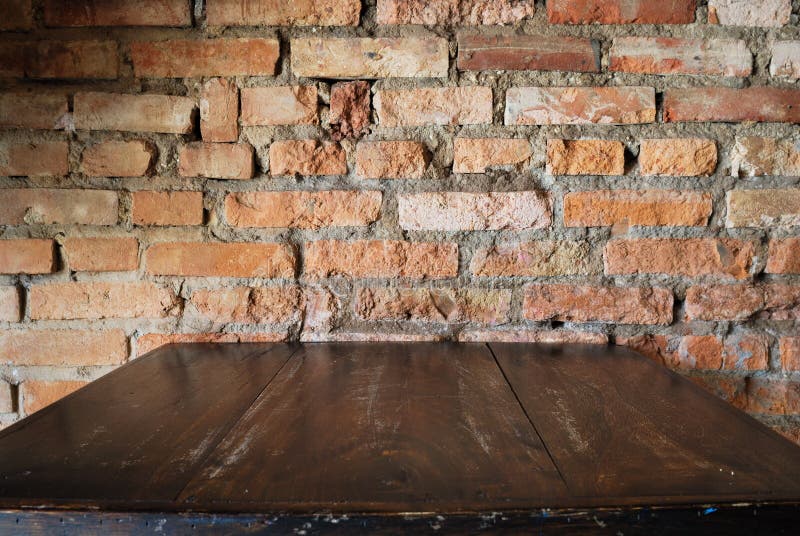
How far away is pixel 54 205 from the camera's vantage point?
1041mm

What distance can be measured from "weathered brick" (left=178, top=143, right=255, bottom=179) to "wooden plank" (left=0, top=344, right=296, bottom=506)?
1.29 ft

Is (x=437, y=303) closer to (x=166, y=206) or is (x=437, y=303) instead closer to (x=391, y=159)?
(x=391, y=159)

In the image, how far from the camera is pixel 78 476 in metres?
0.54

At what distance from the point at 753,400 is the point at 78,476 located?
1.24m

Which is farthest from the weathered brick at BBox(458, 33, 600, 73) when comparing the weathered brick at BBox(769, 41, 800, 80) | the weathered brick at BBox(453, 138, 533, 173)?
the weathered brick at BBox(769, 41, 800, 80)

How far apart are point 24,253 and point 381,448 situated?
95cm

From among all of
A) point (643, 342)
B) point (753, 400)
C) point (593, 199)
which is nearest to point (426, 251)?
point (593, 199)

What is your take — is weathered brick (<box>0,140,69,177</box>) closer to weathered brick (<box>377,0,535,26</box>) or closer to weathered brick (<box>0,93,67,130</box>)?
weathered brick (<box>0,93,67,130</box>)

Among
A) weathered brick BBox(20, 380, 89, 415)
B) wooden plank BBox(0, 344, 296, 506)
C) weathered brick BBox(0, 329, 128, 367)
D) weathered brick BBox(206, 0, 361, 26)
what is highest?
weathered brick BBox(206, 0, 361, 26)

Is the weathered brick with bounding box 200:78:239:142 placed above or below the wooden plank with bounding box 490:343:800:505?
above

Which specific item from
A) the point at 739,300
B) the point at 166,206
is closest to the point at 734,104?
the point at 739,300

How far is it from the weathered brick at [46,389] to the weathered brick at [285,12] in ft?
2.84

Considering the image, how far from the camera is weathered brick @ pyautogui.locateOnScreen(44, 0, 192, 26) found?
3.32 ft

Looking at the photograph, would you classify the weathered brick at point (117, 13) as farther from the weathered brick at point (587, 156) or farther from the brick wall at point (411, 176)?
the weathered brick at point (587, 156)
